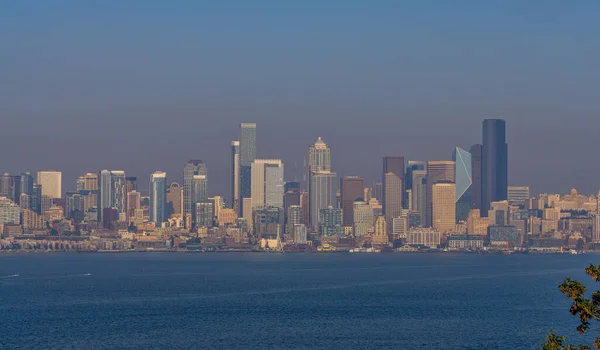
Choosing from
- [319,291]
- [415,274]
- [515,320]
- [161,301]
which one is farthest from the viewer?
[415,274]

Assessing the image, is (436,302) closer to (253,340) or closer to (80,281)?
(253,340)

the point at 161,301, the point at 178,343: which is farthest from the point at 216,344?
the point at 161,301

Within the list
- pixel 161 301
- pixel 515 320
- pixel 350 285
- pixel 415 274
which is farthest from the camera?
pixel 415 274

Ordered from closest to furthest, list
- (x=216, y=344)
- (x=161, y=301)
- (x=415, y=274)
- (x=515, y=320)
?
(x=216, y=344)
(x=515, y=320)
(x=161, y=301)
(x=415, y=274)

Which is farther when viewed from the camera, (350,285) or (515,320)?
(350,285)

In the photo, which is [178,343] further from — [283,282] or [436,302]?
[283,282]

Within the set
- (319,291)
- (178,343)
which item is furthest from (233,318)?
(319,291)
